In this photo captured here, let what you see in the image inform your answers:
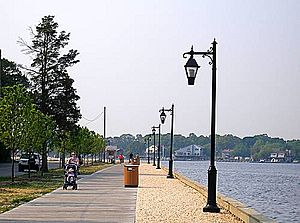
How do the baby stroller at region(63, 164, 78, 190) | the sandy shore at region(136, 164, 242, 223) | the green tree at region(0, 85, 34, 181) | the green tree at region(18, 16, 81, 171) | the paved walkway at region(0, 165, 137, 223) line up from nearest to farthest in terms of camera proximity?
the paved walkway at region(0, 165, 137, 223) < the sandy shore at region(136, 164, 242, 223) < the baby stroller at region(63, 164, 78, 190) < the green tree at region(0, 85, 34, 181) < the green tree at region(18, 16, 81, 171)

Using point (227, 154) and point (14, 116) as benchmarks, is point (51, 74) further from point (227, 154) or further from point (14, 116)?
point (227, 154)

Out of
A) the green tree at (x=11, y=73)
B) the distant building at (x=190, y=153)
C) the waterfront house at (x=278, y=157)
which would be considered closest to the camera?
the green tree at (x=11, y=73)

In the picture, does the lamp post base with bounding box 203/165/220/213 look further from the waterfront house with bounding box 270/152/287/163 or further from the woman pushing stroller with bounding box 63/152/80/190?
the waterfront house with bounding box 270/152/287/163

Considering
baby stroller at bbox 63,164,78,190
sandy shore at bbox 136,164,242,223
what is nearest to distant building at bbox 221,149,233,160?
baby stroller at bbox 63,164,78,190

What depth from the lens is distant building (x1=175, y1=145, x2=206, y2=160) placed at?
16462 cm

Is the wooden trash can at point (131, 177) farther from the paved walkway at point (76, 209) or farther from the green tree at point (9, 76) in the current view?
the green tree at point (9, 76)

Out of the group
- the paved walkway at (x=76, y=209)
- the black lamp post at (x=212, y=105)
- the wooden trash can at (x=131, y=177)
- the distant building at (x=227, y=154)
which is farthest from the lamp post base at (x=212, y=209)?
the distant building at (x=227, y=154)

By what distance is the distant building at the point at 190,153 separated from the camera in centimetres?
16462

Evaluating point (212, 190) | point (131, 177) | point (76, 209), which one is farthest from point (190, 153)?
point (76, 209)

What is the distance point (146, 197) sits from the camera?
27.8 meters

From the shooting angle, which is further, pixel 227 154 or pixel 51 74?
pixel 227 154

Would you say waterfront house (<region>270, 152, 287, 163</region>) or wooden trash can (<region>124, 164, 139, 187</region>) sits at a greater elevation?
waterfront house (<region>270, 152, 287, 163</region>)

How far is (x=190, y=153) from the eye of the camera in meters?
169

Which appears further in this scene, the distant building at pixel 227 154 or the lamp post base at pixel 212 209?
the distant building at pixel 227 154
